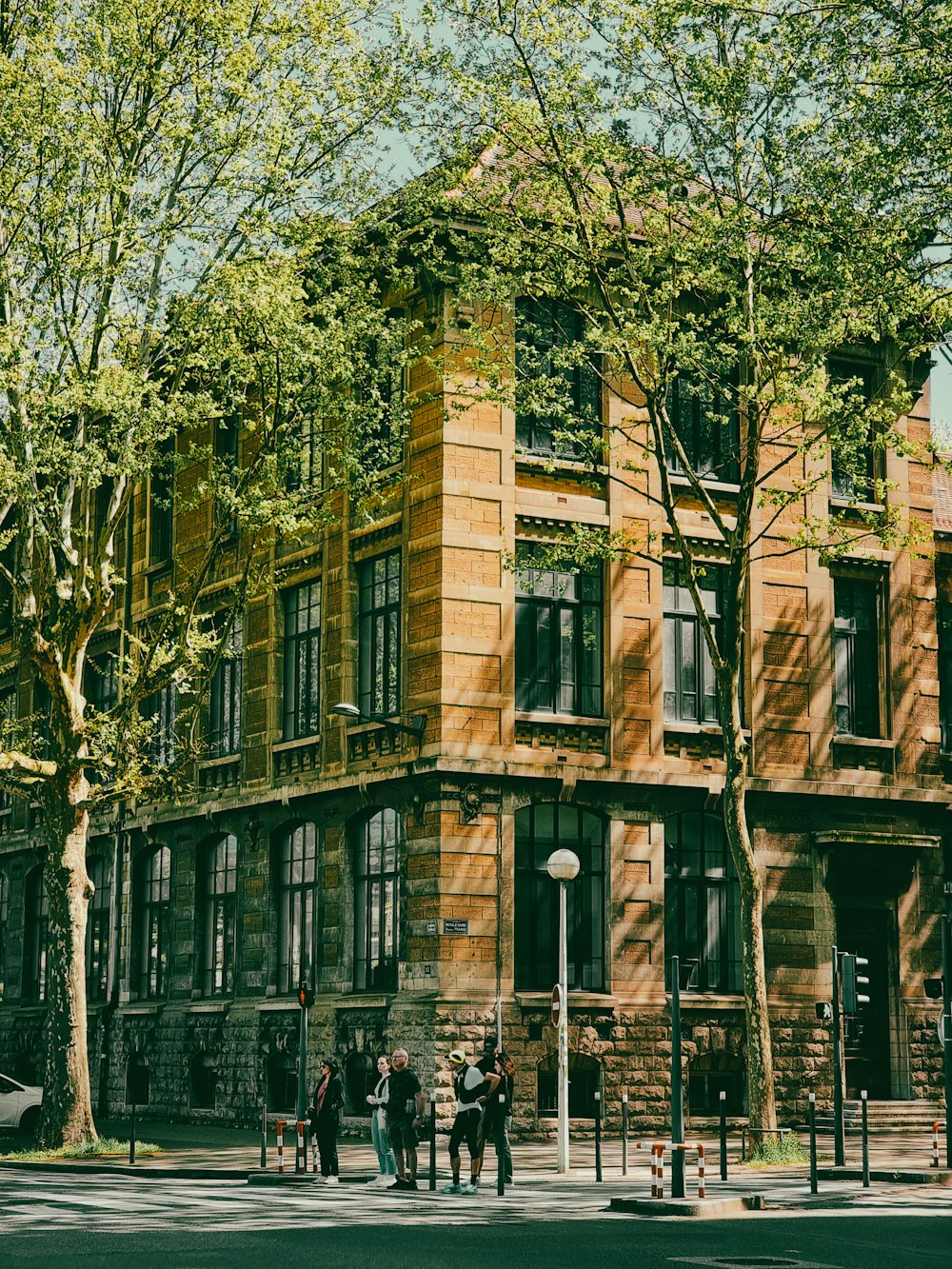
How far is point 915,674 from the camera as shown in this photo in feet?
111

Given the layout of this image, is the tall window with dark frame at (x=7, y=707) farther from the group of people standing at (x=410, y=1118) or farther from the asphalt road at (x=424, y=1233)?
the asphalt road at (x=424, y=1233)

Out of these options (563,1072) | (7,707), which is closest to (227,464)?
(563,1072)

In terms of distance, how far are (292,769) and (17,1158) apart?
30.3 ft

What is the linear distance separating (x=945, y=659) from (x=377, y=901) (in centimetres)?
1187

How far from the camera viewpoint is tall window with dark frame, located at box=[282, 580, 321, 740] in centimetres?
3319

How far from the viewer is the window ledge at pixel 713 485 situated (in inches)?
1257

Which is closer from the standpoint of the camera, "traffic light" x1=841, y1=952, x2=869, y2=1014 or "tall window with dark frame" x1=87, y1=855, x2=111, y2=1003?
"traffic light" x1=841, y1=952, x2=869, y2=1014

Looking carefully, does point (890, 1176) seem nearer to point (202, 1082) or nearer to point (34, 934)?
point (202, 1082)

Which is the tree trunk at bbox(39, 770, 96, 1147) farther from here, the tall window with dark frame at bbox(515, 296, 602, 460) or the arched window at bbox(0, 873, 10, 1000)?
the arched window at bbox(0, 873, 10, 1000)

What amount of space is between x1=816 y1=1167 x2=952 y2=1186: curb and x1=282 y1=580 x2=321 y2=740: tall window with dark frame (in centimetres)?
1283

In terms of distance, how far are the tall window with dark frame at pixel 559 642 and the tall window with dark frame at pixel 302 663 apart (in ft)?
14.5

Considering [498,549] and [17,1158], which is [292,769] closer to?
[498,549]

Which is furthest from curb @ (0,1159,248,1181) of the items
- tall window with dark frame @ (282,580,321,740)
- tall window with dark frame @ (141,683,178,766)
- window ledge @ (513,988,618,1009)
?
tall window with dark frame @ (141,683,178,766)

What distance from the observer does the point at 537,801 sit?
2969cm
